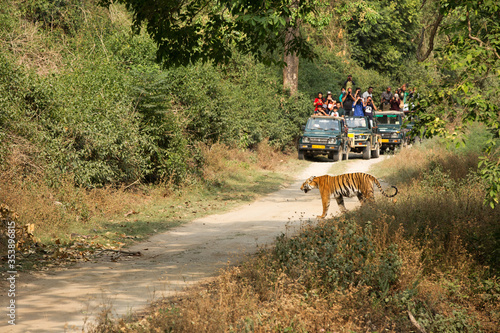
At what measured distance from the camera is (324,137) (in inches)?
1011

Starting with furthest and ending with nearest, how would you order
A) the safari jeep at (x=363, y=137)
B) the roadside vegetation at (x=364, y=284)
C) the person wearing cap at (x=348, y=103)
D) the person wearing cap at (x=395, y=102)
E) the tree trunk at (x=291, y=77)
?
the person wearing cap at (x=395, y=102) < the tree trunk at (x=291, y=77) < the person wearing cap at (x=348, y=103) < the safari jeep at (x=363, y=137) < the roadside vegetation at (x=364, y=284)

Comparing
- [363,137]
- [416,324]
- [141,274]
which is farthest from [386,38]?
[416,324]

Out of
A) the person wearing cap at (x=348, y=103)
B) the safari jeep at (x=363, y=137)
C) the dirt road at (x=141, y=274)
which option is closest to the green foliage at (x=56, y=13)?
the dirt road at (x=141, y=274)

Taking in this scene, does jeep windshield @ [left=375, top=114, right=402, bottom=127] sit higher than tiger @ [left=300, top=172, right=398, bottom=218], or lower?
higher

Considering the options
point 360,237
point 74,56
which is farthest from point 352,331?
point 74,56

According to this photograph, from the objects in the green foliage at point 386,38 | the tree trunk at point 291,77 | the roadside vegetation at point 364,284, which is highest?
the green foliage at point 386,38

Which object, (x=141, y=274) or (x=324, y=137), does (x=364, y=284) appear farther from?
(x=324, y=137)

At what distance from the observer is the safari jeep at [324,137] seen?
1011 inches

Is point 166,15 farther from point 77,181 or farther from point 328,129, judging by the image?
point 328,129

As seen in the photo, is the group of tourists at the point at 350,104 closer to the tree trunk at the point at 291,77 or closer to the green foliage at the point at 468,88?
the tree trunk at the point at 291,77

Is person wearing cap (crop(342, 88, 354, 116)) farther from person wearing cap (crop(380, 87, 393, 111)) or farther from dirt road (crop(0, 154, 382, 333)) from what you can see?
dirt road (crop(0, 154, 382, 333))

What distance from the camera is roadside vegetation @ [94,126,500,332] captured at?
233 inches

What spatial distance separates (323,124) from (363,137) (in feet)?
7.72

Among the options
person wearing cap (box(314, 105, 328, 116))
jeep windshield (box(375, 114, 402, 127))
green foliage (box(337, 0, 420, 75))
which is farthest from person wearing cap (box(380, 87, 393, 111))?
green foliage (box(337, 0, 420, 75))
